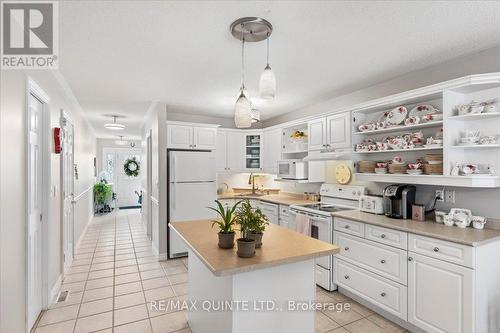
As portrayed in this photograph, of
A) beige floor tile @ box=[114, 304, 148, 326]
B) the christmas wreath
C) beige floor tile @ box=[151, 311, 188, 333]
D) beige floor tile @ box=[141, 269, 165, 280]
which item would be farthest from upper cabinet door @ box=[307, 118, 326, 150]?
the christmas wreath

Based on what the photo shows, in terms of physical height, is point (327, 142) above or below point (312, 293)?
above

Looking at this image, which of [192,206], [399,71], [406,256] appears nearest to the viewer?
[406,256]

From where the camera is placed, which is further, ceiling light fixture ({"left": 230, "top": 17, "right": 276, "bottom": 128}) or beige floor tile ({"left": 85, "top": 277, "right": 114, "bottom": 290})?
beige floor tile ({"left": 85, "top": 277, "right": 114, "bottom": 290})

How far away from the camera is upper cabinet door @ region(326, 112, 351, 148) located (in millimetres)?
3404

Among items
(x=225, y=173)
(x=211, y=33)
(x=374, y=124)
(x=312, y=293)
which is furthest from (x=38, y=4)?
(x=225, y=173)

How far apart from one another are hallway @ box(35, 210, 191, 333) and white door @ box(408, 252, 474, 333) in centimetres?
208

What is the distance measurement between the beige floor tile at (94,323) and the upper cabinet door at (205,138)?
2.73 m

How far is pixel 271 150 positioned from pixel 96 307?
3.54 meters

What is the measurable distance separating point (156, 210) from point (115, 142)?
6.28m

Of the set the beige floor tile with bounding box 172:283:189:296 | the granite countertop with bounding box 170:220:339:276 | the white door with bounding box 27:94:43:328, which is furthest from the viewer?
the beige floor tile with bounding box 172:283:189:296

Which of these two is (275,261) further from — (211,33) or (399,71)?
(399,71)

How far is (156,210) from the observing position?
457 centimetres

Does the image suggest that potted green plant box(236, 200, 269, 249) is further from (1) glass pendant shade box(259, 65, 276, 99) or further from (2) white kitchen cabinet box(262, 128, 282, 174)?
(2) white kitchen cabinet box(262, 128, 282, 174)

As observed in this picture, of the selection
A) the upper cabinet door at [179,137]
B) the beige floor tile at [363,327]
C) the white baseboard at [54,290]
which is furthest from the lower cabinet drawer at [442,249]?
the white baseboard at [54,290]
